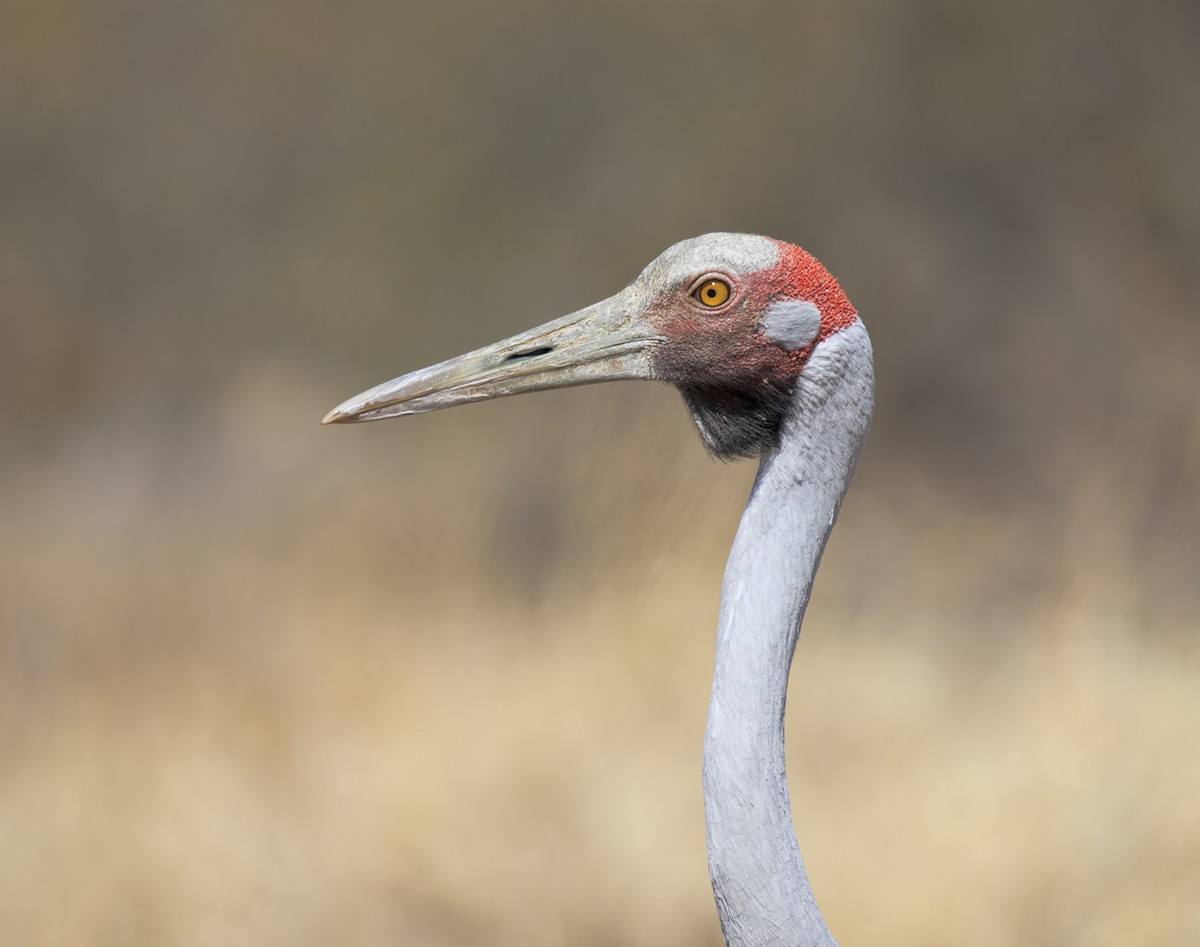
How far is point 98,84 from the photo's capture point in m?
5.25

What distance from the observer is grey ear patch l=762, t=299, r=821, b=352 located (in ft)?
7.71

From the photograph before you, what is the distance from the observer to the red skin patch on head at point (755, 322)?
2361 mm

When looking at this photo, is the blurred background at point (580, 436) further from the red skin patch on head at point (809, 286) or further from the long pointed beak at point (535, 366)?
the red skin patch on head at point (809, 286)

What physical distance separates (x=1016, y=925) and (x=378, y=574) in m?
2.69

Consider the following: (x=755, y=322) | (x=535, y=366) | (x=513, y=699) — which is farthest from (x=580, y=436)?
(x=755, y=322)

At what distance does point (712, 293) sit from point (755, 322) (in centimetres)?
9

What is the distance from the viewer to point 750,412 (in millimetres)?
2445

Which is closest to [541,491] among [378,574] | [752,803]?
[378,574]

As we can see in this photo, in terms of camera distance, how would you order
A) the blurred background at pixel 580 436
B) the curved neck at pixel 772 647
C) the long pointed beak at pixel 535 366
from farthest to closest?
the blurred background at pixel 580 436
the long pointed beak at pixel 535 366
the curved neck at pixel 772 647

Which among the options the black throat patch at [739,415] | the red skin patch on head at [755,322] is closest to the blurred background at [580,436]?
the black throat patch at [739,415]

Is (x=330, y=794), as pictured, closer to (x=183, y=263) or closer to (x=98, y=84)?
(x=183, y=263)

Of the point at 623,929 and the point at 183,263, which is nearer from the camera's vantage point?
the point at 623,929

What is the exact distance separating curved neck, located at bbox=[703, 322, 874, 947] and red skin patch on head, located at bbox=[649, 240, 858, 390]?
0.13 ft

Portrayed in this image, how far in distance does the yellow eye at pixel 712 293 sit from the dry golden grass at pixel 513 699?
9.88 ft
